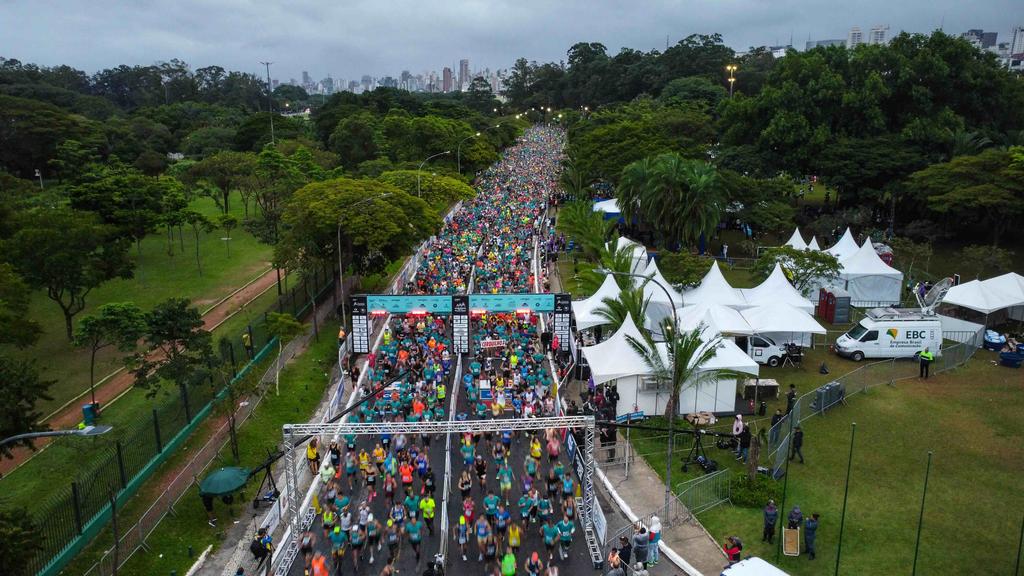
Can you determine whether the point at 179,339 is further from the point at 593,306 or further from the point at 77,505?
the point at 593,306

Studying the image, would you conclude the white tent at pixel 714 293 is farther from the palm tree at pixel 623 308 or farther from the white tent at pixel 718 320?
the palm tree at pixel 623 308

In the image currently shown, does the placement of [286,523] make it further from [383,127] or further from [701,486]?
[383,127]

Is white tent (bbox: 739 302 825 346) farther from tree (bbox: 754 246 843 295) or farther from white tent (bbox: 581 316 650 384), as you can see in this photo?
white tent (bbox: 581 316 650 384)

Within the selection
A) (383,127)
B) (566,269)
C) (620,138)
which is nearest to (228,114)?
(383,127)

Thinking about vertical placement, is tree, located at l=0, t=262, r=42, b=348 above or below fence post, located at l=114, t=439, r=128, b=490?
above

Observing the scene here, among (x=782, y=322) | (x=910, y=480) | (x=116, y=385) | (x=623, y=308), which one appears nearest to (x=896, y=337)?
(x=782, y=322)

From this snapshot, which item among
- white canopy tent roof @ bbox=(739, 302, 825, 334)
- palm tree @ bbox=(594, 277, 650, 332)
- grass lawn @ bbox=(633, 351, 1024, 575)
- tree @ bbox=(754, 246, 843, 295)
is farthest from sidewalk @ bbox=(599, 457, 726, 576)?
tree @ bbox=(754, 246, 843, 295)

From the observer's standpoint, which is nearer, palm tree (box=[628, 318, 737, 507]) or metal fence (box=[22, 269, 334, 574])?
metal fence (box=[22, 269, 334, 574])
